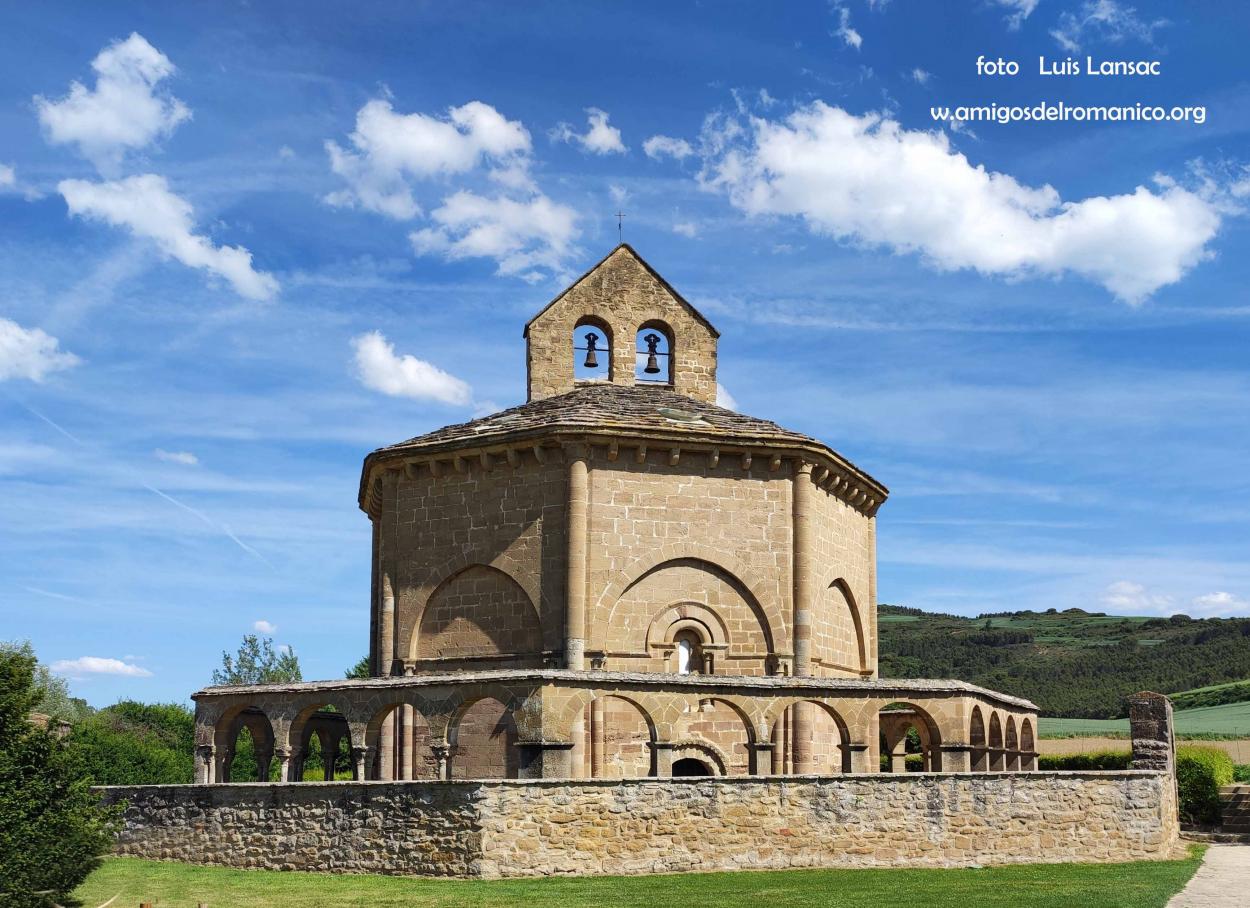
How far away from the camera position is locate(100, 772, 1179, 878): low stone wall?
18.1 m

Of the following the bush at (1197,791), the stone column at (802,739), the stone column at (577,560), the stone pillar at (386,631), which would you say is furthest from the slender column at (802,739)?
the bush at (1197,791)

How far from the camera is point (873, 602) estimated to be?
96.9 ft

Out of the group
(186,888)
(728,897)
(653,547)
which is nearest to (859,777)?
(728,897)

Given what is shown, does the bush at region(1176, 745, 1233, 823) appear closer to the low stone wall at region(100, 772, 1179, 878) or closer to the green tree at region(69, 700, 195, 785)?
the low stone wall at region(100, 772, 1179, 878)

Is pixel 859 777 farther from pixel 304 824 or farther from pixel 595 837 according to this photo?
pixel 304 824

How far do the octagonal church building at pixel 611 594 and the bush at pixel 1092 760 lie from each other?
5.80 m

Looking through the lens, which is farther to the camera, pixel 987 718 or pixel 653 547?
pixel 653 547

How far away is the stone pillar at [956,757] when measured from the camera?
21.2m

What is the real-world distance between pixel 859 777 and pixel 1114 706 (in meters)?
71.4

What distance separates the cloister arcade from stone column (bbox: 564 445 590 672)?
1130 mm

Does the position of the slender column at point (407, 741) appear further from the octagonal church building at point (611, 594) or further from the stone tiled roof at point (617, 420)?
the stone tiled roof at point (617, 420)

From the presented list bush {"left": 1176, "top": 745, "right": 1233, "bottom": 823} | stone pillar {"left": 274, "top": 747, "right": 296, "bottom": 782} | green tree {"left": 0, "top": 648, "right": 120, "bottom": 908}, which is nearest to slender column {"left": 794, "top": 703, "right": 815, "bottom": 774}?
stone pillar {"left": 274, "top": 747, "right": 296, "bottom": 782}

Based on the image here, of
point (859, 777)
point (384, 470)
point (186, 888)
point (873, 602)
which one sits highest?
point (384, 470)

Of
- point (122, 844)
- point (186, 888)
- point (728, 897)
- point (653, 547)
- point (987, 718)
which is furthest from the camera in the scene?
point (653, 547)
